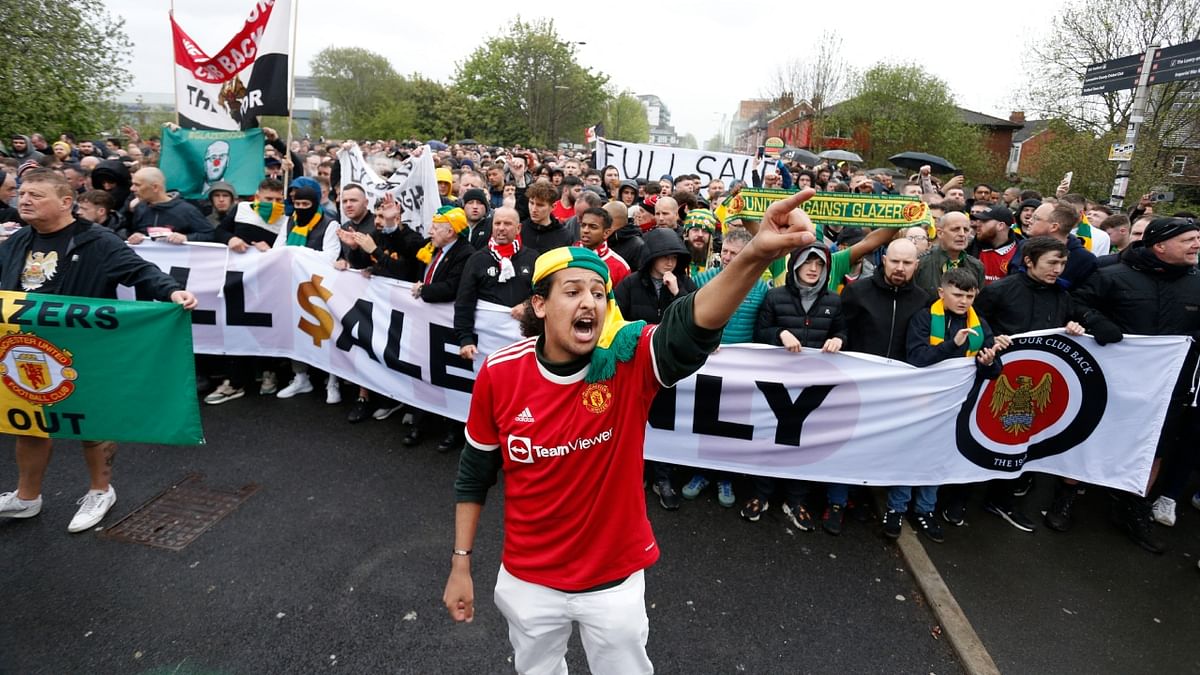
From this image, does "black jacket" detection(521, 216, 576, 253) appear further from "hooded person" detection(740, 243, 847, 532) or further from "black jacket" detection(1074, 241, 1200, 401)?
"black jacket" detection(1074, 241, 1200, 401)

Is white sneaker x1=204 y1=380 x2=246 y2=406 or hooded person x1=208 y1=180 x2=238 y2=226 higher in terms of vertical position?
hooded person x1=208 y1=180 x2=238 y2=226

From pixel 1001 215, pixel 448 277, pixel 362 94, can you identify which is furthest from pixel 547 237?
pixel 362 94

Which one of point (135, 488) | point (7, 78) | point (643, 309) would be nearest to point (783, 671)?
point (643, 309)

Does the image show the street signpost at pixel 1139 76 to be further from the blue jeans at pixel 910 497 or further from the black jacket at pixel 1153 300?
the blue jeans at pixel 910 497

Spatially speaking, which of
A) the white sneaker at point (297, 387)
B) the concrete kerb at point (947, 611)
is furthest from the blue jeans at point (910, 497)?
the white sneaker at point (297, 387)

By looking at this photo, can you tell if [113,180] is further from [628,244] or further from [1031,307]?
[1031,307]

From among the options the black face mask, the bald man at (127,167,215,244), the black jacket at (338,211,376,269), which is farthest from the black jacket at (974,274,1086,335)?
the bald man at (127,167,215,244)

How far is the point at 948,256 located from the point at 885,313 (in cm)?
141

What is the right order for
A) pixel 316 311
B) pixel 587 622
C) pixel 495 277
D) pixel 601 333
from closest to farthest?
pixel 601 333, pixel 587 622, pixel 495 277, pixel 316 311

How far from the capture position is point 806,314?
4.33 metres

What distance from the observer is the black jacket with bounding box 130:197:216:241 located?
252 inches

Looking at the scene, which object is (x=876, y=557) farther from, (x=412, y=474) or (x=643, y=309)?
(x=412, y=474)

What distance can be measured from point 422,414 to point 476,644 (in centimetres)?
293

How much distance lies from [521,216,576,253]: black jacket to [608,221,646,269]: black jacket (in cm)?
55
